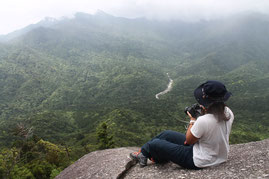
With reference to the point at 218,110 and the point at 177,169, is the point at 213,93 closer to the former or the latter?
the point at 218,110

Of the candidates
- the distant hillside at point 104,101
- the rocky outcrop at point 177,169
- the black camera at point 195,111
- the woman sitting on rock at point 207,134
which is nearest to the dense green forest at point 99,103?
the distant hillside at point 104,101

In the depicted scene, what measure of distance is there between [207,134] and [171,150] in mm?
1231

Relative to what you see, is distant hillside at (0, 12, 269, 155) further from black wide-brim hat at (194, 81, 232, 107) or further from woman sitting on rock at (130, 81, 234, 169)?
black wide-brim hat at (194, 81, 232, 107)

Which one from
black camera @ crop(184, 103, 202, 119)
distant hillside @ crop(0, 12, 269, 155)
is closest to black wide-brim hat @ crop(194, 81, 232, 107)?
black camera @ crop(184, 103, 202, 119)

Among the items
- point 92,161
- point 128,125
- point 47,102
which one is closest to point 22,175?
point 92,161

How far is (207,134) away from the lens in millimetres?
4328

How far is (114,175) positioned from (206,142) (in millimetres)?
3603

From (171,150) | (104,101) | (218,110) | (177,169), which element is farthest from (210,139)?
(104,101)

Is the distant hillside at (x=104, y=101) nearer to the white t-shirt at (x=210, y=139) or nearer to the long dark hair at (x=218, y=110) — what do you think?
the white t-shirt at (x=210, y=139)

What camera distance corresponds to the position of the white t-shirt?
4.24 metres

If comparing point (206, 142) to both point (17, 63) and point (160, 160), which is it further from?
point (17, 63)

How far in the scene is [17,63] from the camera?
187 m

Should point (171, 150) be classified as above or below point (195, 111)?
below

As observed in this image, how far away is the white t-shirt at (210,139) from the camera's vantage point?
13.9 feet
